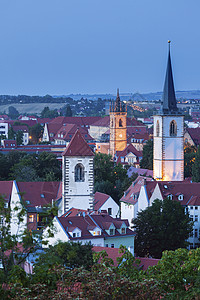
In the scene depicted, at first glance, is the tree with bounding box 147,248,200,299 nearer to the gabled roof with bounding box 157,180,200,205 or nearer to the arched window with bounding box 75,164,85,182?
the arched window with bounding box 75,164,85,182

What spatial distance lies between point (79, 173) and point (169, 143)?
2762cm

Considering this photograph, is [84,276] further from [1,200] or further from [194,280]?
[194,280]

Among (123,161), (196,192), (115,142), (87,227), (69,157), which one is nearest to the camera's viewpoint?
(87,227)

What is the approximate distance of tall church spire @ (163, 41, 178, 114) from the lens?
76.4 m

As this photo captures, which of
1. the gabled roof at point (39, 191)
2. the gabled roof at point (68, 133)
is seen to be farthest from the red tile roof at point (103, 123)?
the gabled roof at point (39, 191)

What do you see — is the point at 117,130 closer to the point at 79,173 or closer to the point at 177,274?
the point at 79,173

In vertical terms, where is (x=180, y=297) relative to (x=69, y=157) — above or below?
below

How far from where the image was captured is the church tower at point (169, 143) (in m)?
74.8

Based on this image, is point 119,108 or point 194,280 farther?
point 119,108

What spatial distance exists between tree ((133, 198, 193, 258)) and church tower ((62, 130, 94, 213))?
388 centimetres

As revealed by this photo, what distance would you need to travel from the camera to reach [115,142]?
417 feet

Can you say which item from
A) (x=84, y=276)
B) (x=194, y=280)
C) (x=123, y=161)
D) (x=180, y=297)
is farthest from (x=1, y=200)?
(x=123, y=161)

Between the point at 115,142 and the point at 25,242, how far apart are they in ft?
352

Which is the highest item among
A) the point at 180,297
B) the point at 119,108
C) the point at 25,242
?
the point at 119,108
